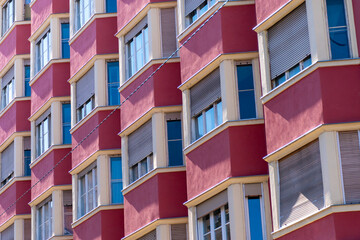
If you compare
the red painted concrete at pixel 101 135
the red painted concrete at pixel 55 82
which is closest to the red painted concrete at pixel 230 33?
the red painted concrete at pixel 101 135

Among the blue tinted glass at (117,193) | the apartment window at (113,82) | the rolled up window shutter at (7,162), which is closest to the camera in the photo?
the blue tinted glass at (117,193)

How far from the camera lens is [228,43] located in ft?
81.7

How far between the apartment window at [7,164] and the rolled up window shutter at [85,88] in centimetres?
636

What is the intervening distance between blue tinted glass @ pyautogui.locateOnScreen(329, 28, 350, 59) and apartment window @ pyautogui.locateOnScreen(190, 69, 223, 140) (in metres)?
4.23

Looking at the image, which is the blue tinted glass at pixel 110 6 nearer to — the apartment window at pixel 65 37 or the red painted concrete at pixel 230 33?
the apartment window at pixel 65 37

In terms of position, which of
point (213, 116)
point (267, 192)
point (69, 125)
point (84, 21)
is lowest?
point (267, 192)

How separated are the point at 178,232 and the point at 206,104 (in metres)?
3.48

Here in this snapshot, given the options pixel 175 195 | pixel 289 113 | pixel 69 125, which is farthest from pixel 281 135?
pixel 69 125

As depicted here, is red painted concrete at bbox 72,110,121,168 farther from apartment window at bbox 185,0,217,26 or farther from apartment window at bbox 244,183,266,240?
apartment window at bbox 244,183,266,240

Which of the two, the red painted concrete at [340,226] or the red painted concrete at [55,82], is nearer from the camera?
the red painted concrete at [340,226]

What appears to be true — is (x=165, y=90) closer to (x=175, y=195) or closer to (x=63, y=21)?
(x=175, y=195)

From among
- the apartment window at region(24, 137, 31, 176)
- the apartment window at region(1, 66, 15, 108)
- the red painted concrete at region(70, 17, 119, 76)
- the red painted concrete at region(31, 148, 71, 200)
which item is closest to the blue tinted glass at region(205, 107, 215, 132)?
the red painted concrete at region(70, 17, 119, 76)

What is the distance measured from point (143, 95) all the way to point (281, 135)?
7.48m

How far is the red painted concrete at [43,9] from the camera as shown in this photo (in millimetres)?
36438
